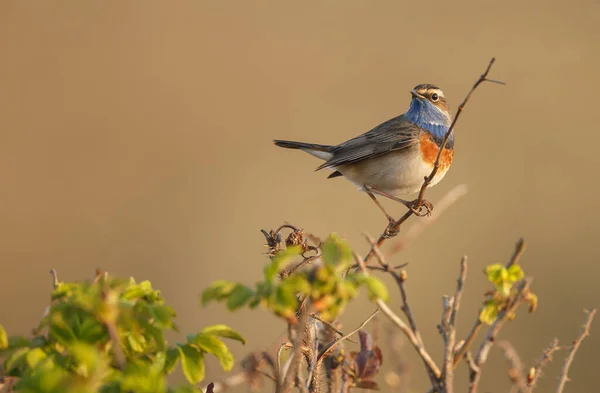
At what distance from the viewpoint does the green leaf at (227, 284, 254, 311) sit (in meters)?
1.35

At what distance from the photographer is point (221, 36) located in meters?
14.6

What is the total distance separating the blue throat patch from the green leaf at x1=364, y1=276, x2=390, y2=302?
434 cm

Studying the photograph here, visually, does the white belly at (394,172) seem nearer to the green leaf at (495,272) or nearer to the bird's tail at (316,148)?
the bird's tail at (316,148)

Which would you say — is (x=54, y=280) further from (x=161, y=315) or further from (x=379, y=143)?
(x=379, y=143)

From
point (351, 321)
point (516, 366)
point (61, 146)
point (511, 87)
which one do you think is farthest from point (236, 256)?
point (516, 366)

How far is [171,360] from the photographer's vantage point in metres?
1.57

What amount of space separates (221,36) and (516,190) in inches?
257

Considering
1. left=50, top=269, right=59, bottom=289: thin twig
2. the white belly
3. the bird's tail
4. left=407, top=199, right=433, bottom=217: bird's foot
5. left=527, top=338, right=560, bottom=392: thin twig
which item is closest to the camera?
left=50, top=269, right=59, bottom=289: thin twig

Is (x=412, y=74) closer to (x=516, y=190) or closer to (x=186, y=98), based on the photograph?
(x=516, y=190)

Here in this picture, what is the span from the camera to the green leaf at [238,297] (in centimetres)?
135

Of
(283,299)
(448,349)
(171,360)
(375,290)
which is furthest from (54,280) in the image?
(448,349)

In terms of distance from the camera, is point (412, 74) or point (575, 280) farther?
point (412, 74)

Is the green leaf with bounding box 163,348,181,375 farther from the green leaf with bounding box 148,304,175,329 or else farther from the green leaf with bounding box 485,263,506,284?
A: the green leaf with bounding box 485,263,506,284

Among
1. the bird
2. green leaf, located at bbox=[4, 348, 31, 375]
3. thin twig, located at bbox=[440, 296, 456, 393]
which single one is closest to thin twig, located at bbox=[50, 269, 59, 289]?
A: green leaf, located at bbox=[4, 348, 31, 375]
